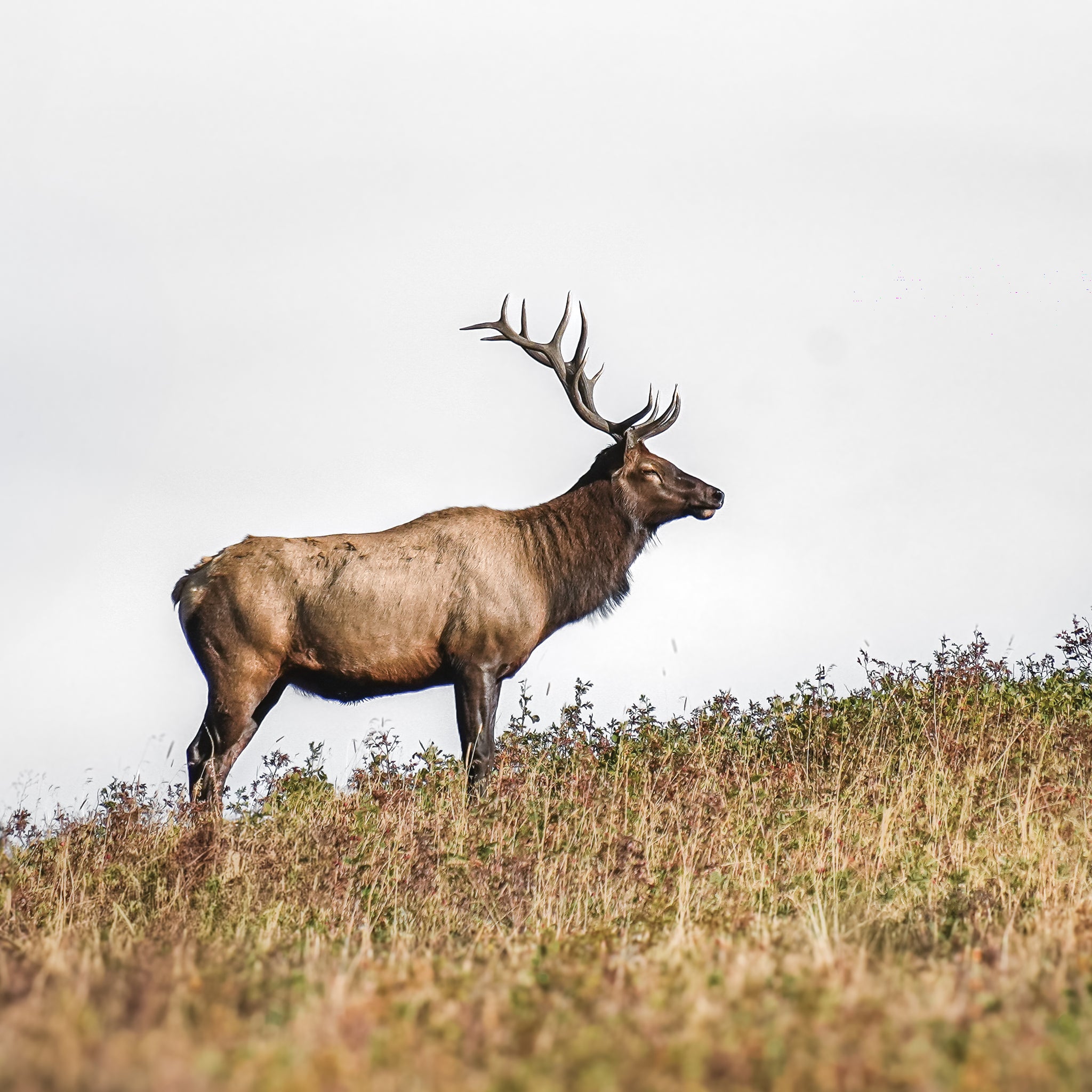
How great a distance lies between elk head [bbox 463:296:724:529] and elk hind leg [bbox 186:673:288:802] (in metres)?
3.25

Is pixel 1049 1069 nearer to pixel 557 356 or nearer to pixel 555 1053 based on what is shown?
pixel 555 1053

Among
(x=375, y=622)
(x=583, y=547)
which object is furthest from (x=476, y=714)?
(x=583, y=547)

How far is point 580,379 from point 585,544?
4.61ft

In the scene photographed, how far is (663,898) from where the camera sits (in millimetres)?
6121

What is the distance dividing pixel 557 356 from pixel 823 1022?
28.6 ft

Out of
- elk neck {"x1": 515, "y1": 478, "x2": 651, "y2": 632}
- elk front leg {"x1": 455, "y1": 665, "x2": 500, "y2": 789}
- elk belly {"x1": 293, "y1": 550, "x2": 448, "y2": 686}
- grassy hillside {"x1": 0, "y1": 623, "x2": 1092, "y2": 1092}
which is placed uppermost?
elk neck {"x1": 515, "y1": 478, "x2": 651, "y2": 632}

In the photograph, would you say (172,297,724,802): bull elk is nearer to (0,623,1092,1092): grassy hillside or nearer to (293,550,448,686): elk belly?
(293,550,448,686): elk belly

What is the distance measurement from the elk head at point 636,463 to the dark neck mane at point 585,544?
0.20 feet

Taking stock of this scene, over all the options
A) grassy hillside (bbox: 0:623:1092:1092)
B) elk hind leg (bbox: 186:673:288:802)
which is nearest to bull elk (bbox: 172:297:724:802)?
elk hind leg (bbox: 186:673:288:802)

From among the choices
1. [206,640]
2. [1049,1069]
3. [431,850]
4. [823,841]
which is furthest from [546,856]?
[1049,1069]

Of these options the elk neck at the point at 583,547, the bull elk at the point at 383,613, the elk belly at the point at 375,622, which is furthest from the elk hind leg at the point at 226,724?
the elk neck at the point at 583,547

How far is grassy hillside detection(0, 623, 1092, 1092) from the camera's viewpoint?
7.95ft

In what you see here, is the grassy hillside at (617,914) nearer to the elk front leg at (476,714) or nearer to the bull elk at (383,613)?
the elk front leg at (476,714)

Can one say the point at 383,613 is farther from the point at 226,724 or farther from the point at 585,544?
the point at 585,544
